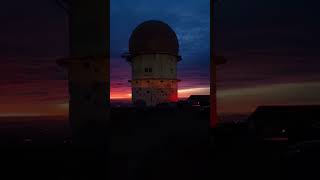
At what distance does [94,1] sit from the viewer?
49.7ft

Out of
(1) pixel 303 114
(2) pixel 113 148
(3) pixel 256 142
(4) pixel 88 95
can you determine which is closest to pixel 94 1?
(4) pixel 88 95

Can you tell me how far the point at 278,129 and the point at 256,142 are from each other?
299 cm

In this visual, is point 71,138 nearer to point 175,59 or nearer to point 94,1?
point 94,1

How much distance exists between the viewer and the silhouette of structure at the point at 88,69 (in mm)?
14906

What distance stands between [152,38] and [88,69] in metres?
24.5

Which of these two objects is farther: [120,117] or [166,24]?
[166,24]

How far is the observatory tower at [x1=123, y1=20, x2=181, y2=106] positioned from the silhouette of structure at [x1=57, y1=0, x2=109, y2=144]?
74.9ft

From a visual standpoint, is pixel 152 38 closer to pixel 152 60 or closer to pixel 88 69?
pixel 152 60

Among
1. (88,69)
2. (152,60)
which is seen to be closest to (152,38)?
(152,60)

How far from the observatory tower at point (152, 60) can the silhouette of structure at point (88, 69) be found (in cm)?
2282

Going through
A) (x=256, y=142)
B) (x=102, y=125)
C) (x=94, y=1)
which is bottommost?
(x=256, y=142)

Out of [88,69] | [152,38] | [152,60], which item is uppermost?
[152,38]

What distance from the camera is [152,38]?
38.9 m

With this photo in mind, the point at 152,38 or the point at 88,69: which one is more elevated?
the point at 152,38
